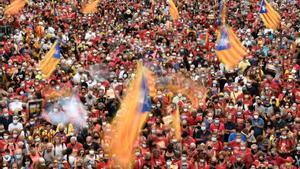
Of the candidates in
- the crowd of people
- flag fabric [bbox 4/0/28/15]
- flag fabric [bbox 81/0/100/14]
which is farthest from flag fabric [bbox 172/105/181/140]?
flag fabric [bbox 81/0/100/14]

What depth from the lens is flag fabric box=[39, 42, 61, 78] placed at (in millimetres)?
21078

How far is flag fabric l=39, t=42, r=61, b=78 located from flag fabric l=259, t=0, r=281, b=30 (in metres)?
6.59

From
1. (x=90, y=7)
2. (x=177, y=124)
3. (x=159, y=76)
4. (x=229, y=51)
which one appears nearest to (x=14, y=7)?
(x=90, y=7)

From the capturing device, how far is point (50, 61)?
21.5 m

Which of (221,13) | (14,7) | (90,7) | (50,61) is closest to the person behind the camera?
(50,61)

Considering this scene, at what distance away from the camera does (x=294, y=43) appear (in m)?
22.5

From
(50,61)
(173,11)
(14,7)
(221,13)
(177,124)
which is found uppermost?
(14,7)

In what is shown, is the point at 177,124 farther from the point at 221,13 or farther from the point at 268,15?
the point at 221,13

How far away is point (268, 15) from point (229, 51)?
3.57 m

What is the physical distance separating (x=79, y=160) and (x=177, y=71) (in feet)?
22.3

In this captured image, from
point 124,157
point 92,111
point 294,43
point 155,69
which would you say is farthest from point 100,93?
point 294,43

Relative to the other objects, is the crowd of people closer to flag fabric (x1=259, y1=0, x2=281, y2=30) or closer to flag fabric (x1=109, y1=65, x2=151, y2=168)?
flag fabric (x1=259, y1=0, x2=281, y2=30)

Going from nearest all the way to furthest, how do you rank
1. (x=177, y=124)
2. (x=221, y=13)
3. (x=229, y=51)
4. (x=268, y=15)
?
(x=177, y=124) < (x=229, y=51) < (x=268, y=15) < (x=221, y=13)

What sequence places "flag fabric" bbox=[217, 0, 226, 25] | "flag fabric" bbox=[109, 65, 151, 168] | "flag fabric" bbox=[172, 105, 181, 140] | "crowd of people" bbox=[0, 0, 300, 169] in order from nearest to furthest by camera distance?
"flag fabric" bbox=[109, 65, 151, 168], "crowd of people" bbox=[0, 0, 300, 169], "flag fabric" bbox=[172, 105, 181, 140], "flag fabric" bbox=[217, 0, 226, 25]
